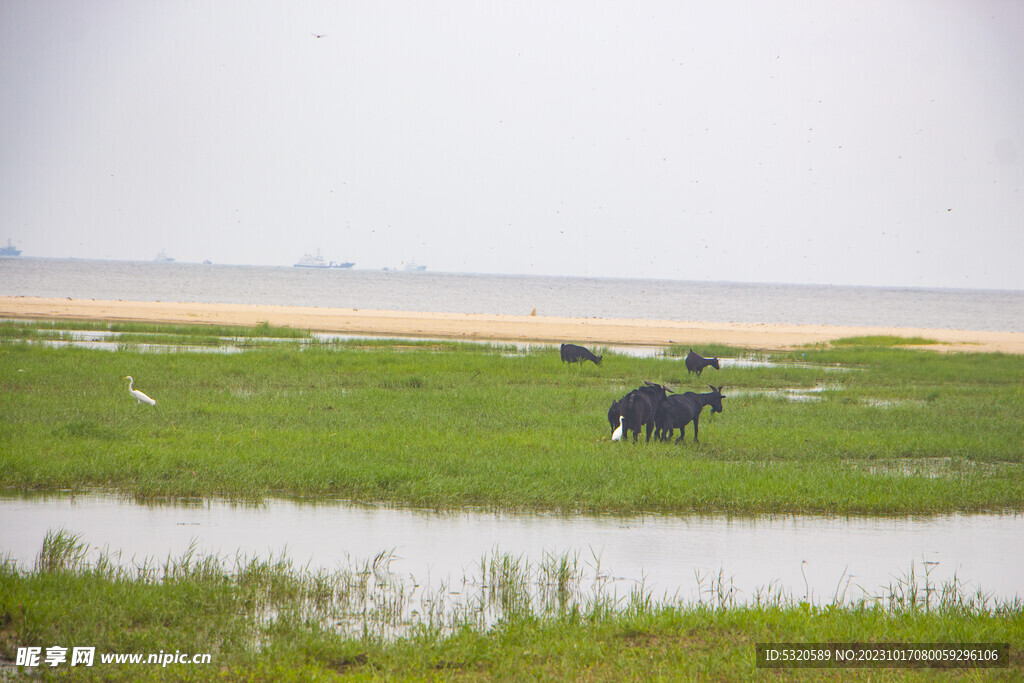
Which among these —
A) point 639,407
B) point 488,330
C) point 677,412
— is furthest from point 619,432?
point 488,330

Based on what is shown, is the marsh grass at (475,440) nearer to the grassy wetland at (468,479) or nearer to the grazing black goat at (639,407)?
the grassy wetland at (468,479)

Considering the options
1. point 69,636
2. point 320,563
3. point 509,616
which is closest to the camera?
point 69,636

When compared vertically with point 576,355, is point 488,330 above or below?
above

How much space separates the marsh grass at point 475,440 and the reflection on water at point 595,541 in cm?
46

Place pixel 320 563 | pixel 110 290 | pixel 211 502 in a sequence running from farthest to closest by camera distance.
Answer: pixel 110 290 < pixel 211 502 < pixel 320 563

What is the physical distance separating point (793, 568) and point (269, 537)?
5.12m

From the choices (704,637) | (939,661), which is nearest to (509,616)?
(704,637)

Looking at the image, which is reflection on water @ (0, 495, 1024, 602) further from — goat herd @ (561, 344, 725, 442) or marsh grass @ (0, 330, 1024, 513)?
goat herd @ (561, 344, 725, 442)

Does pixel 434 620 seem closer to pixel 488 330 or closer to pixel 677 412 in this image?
pixel 677 412

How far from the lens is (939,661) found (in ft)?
17.7

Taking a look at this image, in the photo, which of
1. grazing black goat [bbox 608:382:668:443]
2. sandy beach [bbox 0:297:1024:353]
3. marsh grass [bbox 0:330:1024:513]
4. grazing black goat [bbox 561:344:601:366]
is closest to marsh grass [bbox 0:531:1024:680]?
marsh grass [bbox 0:330:1024:513]

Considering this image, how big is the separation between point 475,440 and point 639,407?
2593 millimetres

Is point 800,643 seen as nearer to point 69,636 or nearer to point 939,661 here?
point 939,661

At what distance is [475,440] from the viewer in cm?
1208
